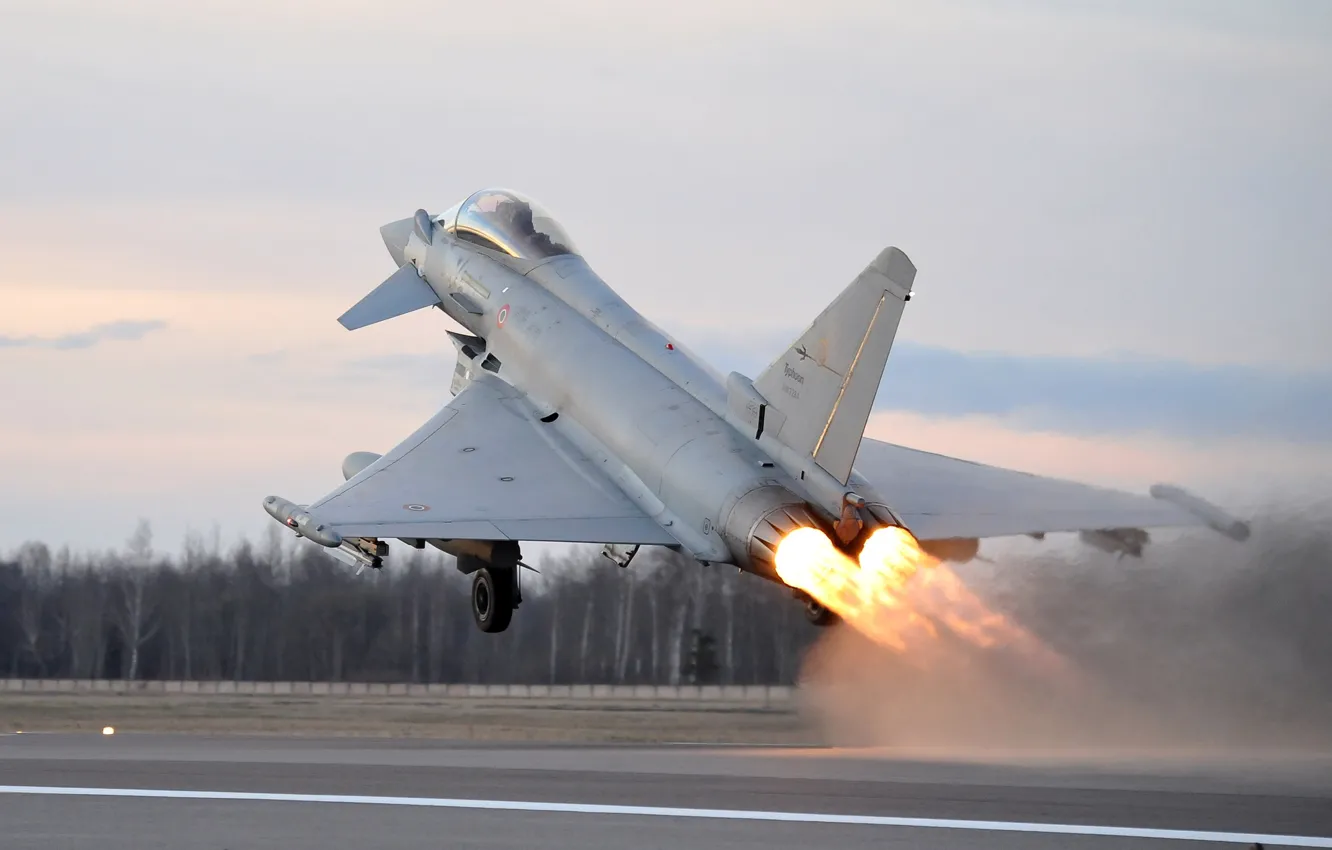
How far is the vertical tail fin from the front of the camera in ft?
54.3

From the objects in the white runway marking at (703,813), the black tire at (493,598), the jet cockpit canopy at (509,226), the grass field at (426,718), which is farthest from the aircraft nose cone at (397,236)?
the white runway marking at (703,813)

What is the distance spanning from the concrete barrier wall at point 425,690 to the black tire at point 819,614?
8.70 m

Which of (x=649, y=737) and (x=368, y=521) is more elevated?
(x=368, y=521)

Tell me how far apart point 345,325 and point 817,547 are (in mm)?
9232

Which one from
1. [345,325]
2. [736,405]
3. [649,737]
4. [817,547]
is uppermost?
[345,325]

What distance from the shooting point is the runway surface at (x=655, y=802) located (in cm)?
1089

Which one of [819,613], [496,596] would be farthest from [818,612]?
[496,596]

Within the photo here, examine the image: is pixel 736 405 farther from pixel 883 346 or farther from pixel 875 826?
pixel 875 826

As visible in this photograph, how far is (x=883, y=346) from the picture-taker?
1656 centimetres

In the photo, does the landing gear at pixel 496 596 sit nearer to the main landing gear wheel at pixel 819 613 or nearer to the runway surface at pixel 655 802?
the runway surface at pixel 655 802

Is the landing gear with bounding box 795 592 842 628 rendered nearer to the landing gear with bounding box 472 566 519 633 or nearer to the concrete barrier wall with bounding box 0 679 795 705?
the landing gear with bounding box 472 566 519 633

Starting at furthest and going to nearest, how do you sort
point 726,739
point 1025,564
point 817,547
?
point 726,739 < point 1025,564 < point 817,547

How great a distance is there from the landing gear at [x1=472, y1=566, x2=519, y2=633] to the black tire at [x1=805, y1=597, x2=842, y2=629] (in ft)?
15.7

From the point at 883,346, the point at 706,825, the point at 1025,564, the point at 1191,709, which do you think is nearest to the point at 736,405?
the point at 883,346
